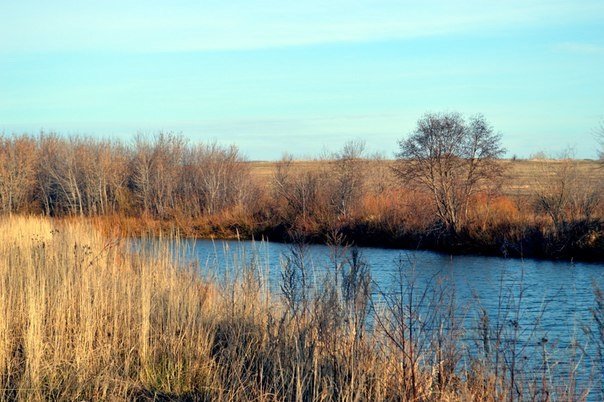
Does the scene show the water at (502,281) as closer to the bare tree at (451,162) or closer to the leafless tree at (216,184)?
the bare tree at (451,162)

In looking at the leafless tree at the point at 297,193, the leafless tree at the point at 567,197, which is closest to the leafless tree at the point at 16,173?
the leafless tree at the point at 297,193

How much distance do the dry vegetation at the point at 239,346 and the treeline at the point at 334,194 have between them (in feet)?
44.3

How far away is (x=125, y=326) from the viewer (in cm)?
741

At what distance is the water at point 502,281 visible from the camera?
10.6 meters

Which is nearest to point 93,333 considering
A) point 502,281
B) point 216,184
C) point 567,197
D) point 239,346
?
point 239,346

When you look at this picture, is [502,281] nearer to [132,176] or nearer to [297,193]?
[297,193]

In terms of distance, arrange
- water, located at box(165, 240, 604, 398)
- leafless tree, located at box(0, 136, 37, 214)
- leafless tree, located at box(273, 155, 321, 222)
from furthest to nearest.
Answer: leafless tree, located at box(273, 155, 321, 222) → leafless tree, located at box(0, 136, 37, 214) → water, located at box(165, 240, 604, 398)

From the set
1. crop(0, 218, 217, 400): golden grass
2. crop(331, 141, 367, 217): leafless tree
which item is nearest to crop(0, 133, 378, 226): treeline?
crop(331, 141, 367, 217): leafless tree

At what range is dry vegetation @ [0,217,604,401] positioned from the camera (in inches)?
235

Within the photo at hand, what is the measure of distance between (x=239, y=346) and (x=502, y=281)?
4.07 meters

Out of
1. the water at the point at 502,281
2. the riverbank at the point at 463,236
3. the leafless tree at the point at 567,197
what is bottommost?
the water at the point at 502,281

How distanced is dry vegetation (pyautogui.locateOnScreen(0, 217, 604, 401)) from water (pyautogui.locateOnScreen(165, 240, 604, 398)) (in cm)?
131

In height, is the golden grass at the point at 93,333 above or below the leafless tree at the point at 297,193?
below

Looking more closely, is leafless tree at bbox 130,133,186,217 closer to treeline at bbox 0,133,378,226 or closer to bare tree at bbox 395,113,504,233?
treeline at bbox 0,133,378,226
